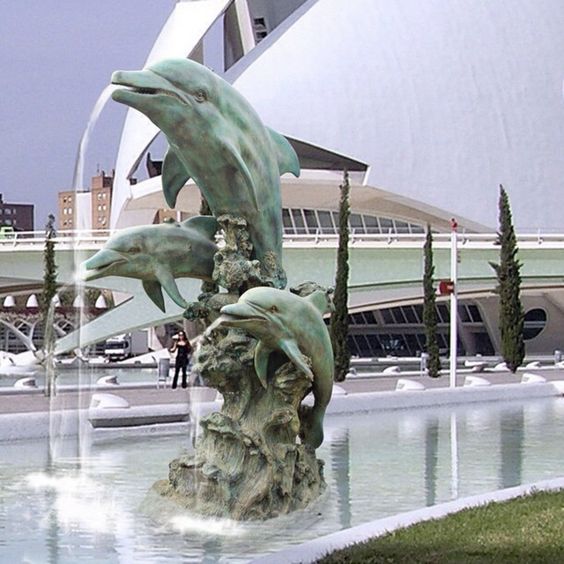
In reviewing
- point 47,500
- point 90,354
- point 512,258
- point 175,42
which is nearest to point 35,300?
point 90,354

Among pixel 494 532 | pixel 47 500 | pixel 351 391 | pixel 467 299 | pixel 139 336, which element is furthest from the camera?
pixel 139 336

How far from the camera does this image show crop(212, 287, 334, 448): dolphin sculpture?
9.15 metres

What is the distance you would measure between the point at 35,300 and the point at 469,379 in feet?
76.5

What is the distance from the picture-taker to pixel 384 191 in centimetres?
4166

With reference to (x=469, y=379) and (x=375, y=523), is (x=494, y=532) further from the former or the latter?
(x=469, y=379)

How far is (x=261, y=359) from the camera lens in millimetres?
9531

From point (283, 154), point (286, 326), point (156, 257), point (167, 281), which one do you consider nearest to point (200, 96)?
point (283, 154)

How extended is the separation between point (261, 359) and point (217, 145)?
173cm

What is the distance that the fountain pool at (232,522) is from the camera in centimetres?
855

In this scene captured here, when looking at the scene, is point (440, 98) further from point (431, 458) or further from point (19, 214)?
point (19, 214)

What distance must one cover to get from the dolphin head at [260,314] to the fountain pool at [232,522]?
150 cm

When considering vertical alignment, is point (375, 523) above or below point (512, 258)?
below

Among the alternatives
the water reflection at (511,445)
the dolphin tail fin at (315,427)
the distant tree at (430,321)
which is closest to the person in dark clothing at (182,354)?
the water reflection at (511,445)

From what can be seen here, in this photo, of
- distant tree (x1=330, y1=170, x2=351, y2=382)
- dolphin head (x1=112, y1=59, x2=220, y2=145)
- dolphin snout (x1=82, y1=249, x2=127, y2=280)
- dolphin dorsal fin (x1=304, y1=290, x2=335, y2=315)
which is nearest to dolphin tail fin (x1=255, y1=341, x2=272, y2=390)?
dolphin dorsal fin (x1=304, y1=290, x2=335, y2=315)
